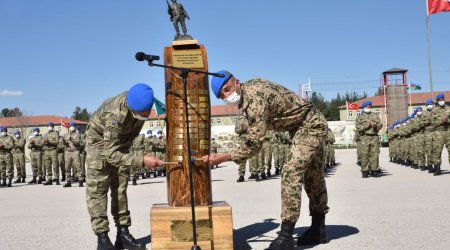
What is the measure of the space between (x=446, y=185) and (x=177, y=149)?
830 centimetres

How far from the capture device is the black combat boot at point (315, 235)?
5746 millimetres

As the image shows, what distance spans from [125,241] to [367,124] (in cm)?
1081

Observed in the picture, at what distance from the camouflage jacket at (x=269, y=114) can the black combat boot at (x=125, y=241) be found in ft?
5.58

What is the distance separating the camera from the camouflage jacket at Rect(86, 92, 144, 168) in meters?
5.23

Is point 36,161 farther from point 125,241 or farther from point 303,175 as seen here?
point 303,175

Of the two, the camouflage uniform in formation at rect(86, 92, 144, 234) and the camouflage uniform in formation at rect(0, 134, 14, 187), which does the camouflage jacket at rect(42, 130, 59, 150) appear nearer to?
the camouflage uniform in formation at rect(0, 134, 14, 187)

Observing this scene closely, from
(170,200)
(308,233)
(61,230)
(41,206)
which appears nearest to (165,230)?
(170,200)

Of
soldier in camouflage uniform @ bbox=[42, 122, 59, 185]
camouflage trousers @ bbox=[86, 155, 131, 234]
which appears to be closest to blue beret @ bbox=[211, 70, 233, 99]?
camouflage trousers @ bbox=[86, 155, 131, 234]

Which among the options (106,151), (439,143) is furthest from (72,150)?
A: (106,151)

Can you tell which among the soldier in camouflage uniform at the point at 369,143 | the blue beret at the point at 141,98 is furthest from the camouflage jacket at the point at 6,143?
the blue beret at the point at 141,98

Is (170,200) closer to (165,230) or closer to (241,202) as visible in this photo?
(165,230)

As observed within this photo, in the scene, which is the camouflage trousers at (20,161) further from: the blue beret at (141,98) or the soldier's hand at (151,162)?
the soldier's hand at (151,162)

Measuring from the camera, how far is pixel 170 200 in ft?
17.6

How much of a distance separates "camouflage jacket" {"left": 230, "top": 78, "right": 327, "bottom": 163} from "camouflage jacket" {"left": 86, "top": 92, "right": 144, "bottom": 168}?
1085mm
